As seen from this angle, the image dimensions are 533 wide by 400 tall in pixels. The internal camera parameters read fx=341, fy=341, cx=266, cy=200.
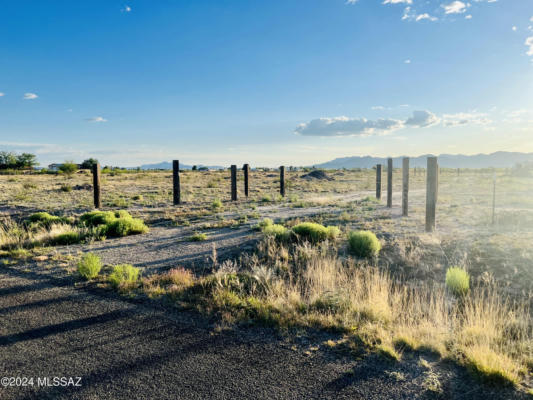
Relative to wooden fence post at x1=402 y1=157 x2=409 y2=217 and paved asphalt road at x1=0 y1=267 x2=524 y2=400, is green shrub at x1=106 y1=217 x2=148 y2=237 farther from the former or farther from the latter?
wooden fence post at x1=402 y1=157 x2=409 y2=217

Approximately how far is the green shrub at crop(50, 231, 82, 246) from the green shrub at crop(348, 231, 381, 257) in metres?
8.04

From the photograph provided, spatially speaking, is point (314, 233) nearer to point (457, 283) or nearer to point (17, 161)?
point (457, 283)

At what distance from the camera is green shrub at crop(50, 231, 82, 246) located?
10047 millimetres

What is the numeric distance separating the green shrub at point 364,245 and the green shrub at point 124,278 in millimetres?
5009

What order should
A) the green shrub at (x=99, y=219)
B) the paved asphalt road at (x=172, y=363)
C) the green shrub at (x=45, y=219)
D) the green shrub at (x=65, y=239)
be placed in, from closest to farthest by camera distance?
the paved asphalt road at (x=172, y=363) < the green shrub at (x=65, y=239) < the green shrub at (x=99, y=219) < the green shrub at (x=45, y=219)

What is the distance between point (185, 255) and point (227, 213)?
7.42 meters

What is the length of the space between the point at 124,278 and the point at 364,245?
5362 mm

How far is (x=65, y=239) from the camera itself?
10.1 meters

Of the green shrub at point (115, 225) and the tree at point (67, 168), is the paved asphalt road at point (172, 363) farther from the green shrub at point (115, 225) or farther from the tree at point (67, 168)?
the tree at point (67, 168)

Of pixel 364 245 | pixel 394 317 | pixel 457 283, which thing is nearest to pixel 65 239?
pixel 364 245

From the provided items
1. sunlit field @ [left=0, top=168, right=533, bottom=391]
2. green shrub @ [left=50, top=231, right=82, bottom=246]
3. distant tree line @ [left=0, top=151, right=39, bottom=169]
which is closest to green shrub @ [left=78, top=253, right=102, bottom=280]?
sunlit field @ [left=0, top=168, right=533, bottom=391]

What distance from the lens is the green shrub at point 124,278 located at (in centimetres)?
603

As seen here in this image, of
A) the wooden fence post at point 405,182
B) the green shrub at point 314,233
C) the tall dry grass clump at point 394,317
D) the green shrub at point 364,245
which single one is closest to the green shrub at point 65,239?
the tall dry grass clump at point 394,317

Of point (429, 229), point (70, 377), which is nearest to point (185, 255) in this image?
point (70, 377)
